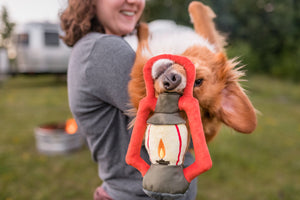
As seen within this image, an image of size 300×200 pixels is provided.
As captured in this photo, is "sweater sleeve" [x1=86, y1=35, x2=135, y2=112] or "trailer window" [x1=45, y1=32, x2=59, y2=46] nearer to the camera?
"sweater sleeve" [x1=86, y1=35, x2=135, y2=112]

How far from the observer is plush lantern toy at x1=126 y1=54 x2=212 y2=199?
2.47 feet

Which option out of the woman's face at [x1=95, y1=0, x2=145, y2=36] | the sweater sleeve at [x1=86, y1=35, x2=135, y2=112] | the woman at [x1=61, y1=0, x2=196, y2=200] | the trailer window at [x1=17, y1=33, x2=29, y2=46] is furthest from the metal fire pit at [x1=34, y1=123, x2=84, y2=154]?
the trailer window at [x1=17, y1=33, x2=29, y2=46]

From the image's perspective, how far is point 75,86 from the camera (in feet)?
3.87

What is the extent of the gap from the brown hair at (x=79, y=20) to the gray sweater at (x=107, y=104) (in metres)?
0.11

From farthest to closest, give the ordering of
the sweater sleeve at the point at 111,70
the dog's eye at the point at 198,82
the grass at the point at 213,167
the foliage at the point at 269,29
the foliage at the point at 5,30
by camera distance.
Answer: the foliage at the point at 269,29 → the foliage at the point at 5,30 → the grass at the point at 213,167 → the sweater sleeve at the point at 111,70 → the dog's eye at the point at 198,82

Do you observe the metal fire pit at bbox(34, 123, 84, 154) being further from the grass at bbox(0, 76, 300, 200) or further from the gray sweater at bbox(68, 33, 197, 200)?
the gray sweater at bbox(68, 33, 197, 200)

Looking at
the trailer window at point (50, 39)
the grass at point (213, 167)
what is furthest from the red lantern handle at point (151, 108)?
the trailer window at point (50, 39)

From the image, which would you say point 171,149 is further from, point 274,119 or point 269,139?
point 274,119

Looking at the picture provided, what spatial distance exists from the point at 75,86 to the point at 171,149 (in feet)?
1.97

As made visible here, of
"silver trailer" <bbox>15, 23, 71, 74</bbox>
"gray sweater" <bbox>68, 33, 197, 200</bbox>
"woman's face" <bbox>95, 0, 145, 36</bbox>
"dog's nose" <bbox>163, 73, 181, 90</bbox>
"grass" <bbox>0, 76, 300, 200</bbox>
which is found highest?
"woman's face" <bbox>95, 0, 145, 36</bbox>

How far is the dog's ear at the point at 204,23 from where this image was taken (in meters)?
1.33

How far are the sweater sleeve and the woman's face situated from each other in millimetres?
202

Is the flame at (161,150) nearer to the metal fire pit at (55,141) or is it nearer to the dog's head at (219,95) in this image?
the dog's head at (219,95)

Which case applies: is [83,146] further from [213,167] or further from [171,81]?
[171,81]
